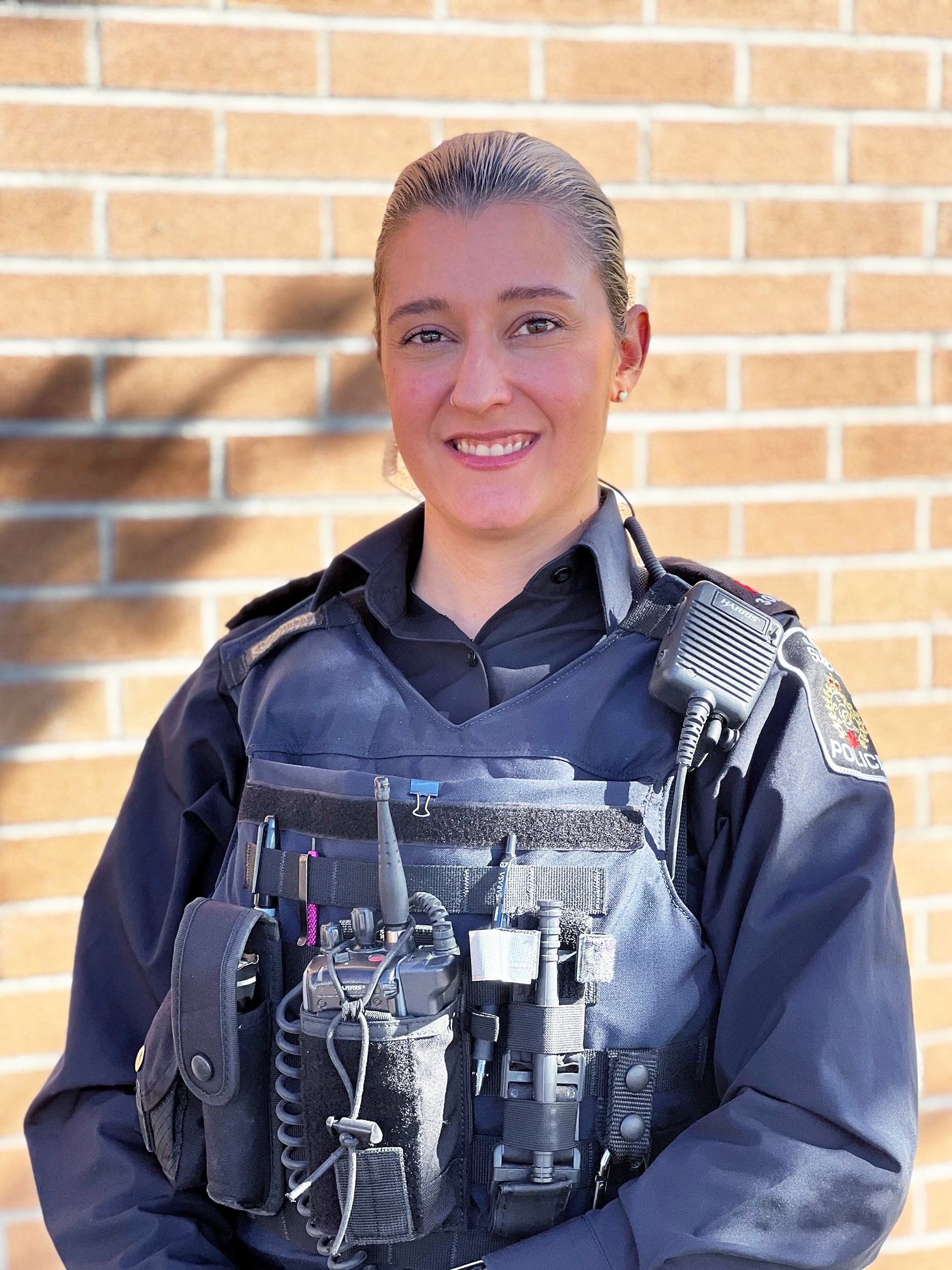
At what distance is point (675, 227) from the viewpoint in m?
2.30

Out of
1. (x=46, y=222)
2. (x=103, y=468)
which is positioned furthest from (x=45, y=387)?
(x=46, y=222)

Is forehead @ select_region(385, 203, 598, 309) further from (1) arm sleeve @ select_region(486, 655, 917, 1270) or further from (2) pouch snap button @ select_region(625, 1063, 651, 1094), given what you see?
(2) pouch snap button @ select_region(625, 1063, 651, 1094)

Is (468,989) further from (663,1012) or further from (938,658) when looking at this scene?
(938,658)

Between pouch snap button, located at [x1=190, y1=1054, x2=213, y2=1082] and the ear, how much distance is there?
37.8 inches

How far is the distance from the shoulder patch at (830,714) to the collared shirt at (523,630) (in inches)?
8.4

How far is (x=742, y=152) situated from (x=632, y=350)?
0.80 meters

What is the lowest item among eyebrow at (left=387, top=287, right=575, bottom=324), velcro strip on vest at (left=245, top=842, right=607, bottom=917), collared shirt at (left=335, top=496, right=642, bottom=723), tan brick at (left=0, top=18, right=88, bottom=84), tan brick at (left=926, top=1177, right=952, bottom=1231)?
tan brick at (left=926, top=1177, right=952, bottom=1231)

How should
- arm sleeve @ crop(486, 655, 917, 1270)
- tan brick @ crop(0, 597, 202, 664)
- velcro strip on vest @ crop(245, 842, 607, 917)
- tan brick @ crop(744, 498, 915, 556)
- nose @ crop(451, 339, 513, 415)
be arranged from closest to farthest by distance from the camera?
arm sleeve @ crop(486, 655, 917, 1270), velcro strip on vest @ crop(245, 842, 607, 917), nose @ crop(451, 339, 513, 415), tan brick @ crop(0, 597, 202, 664), tan brick @ crop(744, 498, 915, 556)

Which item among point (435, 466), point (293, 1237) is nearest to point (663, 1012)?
point (293, 1237)

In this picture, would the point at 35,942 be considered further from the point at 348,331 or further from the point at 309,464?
the point at 348,331

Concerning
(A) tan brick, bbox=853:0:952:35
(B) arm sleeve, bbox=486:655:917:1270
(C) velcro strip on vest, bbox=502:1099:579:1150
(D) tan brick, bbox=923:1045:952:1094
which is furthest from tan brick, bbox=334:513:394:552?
(D) tan brick, bbox=923:1045:952:1094

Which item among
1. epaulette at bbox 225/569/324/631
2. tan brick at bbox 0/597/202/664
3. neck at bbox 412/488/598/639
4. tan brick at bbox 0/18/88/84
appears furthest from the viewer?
tan brick at bbox 0/597/202/664

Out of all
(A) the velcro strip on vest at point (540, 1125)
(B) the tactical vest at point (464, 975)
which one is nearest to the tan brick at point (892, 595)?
(B) the tactical vest at point (464, 975)

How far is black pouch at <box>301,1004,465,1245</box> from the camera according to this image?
1.36 m
